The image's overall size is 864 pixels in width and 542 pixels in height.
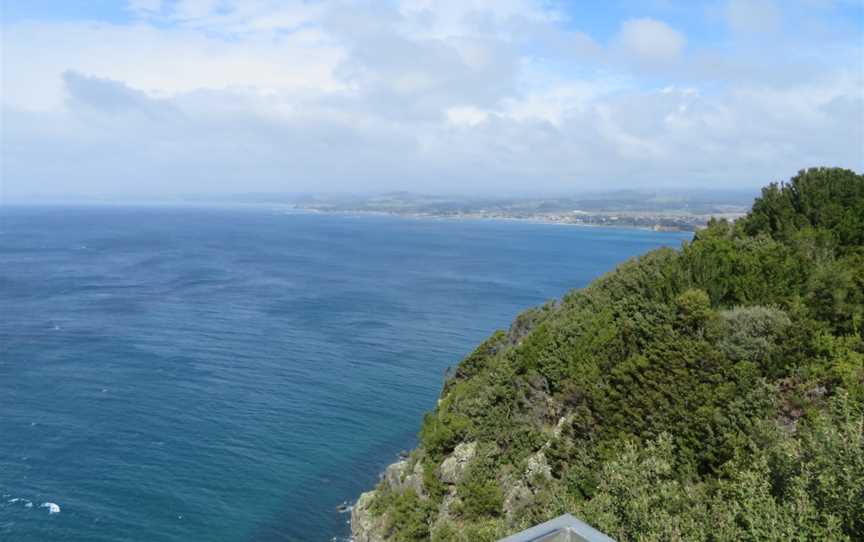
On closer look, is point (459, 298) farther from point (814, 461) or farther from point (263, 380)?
point (814, 461)

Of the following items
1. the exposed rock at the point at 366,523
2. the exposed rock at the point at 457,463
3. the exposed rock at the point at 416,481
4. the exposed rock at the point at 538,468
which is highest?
the exposed rock at the point at 538,468

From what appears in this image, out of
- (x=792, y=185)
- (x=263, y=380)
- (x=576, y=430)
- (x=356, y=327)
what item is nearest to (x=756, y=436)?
(x=576, y=430)

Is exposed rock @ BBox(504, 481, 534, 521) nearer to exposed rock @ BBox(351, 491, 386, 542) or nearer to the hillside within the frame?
the hillside

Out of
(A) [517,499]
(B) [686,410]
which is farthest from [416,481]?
(B) [686,410]

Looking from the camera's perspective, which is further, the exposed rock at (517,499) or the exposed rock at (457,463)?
Answer: the exposed rock at (457,463)

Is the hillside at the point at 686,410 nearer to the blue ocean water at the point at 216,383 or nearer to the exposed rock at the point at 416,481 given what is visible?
Result: the exposed rock at the point at 416,481

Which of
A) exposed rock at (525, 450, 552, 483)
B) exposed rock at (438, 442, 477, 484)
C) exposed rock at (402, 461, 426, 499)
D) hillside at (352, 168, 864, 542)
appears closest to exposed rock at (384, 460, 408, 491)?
hillside at (352, 168, 864, 542)

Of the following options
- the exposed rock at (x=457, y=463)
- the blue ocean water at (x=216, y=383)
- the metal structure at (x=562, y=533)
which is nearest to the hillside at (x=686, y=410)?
the exposed rock at (x=457, y=463)
